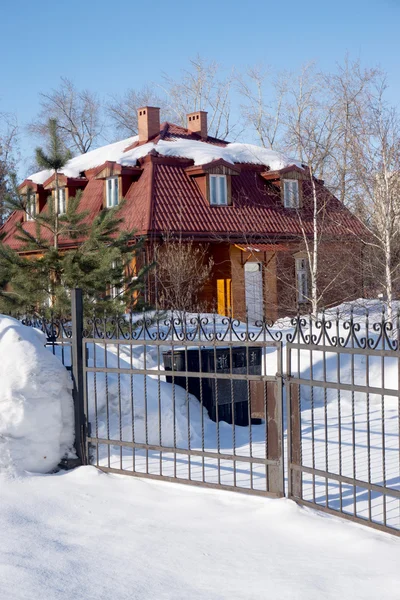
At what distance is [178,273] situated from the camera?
21.1 m

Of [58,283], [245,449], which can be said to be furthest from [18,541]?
[58,283]

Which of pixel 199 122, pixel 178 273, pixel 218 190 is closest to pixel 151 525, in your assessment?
pixel 178 273

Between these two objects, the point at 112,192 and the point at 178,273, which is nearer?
the point at 178,273

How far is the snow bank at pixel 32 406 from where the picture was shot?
6441mm

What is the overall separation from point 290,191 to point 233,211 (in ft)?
8.40

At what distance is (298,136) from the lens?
19.0m

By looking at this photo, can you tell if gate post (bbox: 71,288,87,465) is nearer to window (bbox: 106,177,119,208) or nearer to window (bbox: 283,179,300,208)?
window (bbox: 106,177,119,208)

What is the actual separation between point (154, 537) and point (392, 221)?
13.4 meters

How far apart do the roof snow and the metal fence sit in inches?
616

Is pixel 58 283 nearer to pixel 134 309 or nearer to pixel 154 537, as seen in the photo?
pixel 134 309

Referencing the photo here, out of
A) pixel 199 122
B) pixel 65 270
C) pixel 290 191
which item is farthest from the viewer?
pixel 199 122

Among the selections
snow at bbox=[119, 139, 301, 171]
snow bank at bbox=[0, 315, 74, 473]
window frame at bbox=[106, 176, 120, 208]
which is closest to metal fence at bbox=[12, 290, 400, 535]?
snow bank at bbox=[0, 315, 74, 473]

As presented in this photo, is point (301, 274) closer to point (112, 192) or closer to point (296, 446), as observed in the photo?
point (112, 192)

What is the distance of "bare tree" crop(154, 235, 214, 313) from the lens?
21.1 m
